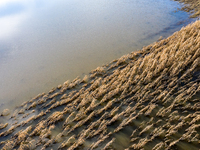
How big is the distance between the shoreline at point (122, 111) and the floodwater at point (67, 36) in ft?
6.39

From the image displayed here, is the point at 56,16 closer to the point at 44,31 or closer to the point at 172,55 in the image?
the point at 44,31

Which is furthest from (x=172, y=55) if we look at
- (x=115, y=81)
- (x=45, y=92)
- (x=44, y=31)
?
(x=44, y=31)

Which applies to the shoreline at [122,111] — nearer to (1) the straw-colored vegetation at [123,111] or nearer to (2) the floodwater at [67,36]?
(1) the straw-colored vegetation at [123,111]

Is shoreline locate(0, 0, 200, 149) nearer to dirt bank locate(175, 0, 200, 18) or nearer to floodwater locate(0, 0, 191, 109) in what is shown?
floodwater locate(0, 0, 191, 109)

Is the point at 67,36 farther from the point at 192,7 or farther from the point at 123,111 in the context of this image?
the point at 192,7

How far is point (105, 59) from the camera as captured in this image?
1276 cm

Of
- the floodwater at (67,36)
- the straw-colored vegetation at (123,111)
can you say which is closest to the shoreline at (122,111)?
the straw-colored vegetation at (123,111)

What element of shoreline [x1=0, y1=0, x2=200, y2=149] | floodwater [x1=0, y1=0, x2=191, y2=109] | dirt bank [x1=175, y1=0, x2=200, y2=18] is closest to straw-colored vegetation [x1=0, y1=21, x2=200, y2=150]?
shoreline [x1=0, y1=0, x2=200, y2=149]

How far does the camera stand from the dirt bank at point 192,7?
18.1 metres

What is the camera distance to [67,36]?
16312 millimetres

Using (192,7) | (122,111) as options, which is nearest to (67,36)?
(122,111)

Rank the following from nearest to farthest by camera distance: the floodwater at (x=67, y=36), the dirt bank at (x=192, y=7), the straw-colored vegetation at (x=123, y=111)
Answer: the straw-colored vegetation at (x=123, y=111)
the floodwater at (x=67, y=36)
the dirt bank at (x=192, y=7)

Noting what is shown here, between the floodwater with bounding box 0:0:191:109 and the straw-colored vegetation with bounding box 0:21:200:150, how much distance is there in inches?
80.8

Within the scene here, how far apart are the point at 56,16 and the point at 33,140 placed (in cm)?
1935
